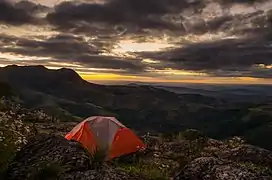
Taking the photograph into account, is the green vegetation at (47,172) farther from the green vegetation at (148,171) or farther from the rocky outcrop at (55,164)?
the green vegetation at (148,171)

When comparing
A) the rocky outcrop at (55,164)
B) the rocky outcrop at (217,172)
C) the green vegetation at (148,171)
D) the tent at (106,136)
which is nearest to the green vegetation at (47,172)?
the rocky outcrop at (55,164)

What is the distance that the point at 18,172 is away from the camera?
11.4 meters

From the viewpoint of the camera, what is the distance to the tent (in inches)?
1023

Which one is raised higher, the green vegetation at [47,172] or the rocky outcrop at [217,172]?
the green vegetation at [47,172]

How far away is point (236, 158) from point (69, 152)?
12.0 meters

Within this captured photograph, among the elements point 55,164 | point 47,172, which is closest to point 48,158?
point 55,164

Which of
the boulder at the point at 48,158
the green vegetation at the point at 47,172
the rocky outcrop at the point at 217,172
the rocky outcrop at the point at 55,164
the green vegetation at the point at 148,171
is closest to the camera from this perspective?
the green vegetation at the point at 47,172

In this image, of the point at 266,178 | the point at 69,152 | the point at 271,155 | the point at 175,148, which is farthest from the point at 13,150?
the point at 175,148

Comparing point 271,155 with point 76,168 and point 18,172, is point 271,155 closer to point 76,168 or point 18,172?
point 76,168

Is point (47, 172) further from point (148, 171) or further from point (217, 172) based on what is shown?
point (148, 171)

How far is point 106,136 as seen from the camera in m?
26.6

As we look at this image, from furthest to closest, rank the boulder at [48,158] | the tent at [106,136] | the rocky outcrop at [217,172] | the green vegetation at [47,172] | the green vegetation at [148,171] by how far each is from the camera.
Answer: the tent at [106,136], the green vegetation at [148,171], the rocky outcrop at [217,172], the boulder at [48,158], the green vegetation at [47,172]

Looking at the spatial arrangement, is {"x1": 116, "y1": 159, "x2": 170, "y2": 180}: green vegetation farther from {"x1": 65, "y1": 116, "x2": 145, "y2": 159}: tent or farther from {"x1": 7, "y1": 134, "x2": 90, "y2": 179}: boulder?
{"x1": 65, "y1": 116, "x2": 145, "y2": 159}: tent

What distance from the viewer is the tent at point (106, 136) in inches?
1023
